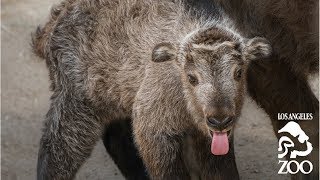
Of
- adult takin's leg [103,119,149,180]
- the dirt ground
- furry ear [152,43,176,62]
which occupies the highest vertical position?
furry ear [152,43,176,62]

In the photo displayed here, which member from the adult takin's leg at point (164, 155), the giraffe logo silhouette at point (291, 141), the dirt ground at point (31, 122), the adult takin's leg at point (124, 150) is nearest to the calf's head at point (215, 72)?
the adult takin's leg at point (164, 155)

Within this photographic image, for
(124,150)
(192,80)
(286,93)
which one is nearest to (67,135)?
(124,150)

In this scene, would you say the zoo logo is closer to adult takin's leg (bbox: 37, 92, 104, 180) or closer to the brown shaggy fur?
the brown shaggy fur

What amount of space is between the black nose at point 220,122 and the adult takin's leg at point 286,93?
38.0 inches

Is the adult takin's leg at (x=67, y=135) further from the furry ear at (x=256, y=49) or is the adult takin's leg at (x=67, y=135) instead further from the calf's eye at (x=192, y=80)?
the furry ear at (x=256, y=49)

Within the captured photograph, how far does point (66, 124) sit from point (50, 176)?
0.35 metres

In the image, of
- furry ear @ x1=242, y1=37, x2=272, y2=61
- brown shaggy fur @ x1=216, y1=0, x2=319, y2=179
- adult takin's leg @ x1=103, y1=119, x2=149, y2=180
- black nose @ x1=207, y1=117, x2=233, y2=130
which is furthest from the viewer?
adult takin's leg @ x1=103, y1=119, x2=149, y2=180

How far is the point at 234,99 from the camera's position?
5.67m

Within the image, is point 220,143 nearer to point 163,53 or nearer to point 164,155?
point 164,155

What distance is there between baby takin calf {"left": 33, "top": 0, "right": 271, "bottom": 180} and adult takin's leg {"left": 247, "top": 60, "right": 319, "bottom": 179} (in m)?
0.49

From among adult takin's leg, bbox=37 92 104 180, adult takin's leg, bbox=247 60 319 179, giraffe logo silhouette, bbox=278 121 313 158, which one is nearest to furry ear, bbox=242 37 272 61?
adult takin's leg, bbox=247 60 319 179

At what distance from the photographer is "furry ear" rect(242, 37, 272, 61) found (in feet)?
19.5

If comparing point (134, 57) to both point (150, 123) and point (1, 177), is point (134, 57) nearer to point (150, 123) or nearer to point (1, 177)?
point (150, 123)

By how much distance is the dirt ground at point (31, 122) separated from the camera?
7.59 m
